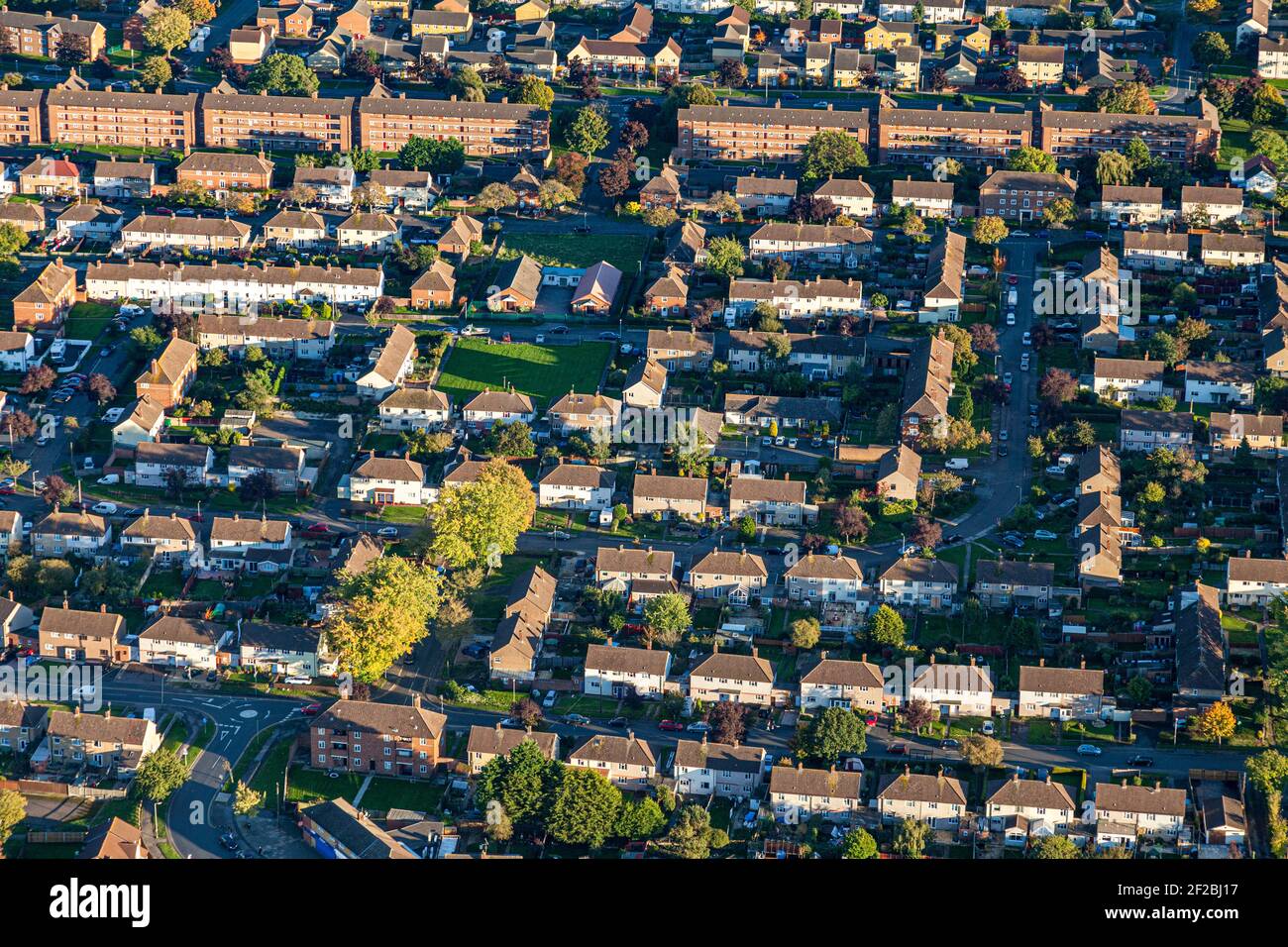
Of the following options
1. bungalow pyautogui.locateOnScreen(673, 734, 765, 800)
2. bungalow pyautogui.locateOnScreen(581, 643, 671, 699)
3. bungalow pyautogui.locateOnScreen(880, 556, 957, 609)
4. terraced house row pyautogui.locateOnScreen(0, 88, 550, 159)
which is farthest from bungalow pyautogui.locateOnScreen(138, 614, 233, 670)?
terraced house row pyautogui.locateOnScreen(0, 88, 550, 159)

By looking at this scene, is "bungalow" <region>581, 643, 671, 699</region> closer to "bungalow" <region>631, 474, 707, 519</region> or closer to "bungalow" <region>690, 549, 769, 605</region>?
"bungalow" <region>690, 549, 769, 605</region>

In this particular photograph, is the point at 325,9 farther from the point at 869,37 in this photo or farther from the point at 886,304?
the point at 886,304

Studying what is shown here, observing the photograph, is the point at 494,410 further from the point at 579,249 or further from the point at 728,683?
the point at 728,683

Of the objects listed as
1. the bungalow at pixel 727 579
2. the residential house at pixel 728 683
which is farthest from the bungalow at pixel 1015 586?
the residential house at pixel 728 683

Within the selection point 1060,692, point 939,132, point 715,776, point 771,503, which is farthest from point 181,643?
point 939,132
